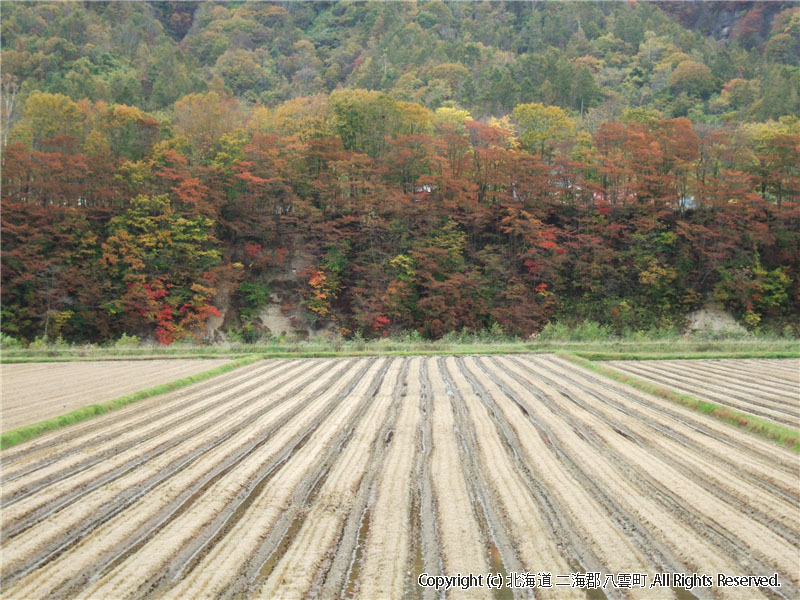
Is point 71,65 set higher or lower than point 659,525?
higher

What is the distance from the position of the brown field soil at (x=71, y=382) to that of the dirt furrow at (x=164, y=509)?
13.4 feet

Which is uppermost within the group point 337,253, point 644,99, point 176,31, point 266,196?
point 176,31

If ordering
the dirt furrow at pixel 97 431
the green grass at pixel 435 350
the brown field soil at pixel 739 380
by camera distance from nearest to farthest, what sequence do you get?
the dirt furrow at pixel 97 431 < the brown field soil at pixel 739 380 < the green grass at pixel 435 350

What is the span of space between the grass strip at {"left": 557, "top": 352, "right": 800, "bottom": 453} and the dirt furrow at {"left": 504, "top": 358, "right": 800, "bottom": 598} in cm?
232

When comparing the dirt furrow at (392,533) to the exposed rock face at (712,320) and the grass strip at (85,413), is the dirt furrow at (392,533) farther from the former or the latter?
the exposed rock face at (712,320)

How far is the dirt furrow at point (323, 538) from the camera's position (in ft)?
15.1

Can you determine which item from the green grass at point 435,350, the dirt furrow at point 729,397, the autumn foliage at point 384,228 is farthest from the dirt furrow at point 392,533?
the autumn foliage at point 384,228

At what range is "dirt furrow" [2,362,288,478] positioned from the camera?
7639 mm

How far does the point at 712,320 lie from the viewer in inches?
1267

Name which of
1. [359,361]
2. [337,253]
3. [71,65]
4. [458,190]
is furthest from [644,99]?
[71,65]

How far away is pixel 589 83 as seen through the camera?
6444cm

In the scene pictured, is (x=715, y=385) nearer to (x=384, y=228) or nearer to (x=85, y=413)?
(x=85, y=413)

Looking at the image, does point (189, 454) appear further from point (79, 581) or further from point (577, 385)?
point (577, 385)

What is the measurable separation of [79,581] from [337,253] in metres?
29.3
